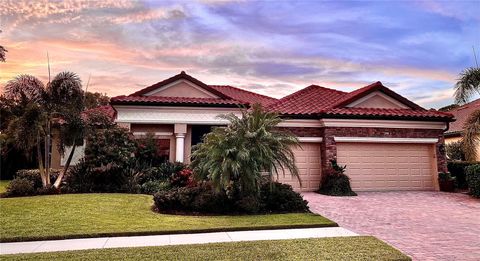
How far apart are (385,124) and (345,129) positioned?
2085 mm

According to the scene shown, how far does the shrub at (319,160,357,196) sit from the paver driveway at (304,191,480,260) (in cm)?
57

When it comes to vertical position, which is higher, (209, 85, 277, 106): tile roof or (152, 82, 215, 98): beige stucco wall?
(209, 85, 277, 106): tile roof

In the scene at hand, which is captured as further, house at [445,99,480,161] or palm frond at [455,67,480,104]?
house at [445,99,480,161]

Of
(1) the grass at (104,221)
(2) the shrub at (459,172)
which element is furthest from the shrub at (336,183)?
(2) the shrub at (459,172)

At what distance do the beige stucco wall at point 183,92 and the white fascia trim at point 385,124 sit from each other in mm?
6451

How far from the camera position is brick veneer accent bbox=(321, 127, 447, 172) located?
603 inches

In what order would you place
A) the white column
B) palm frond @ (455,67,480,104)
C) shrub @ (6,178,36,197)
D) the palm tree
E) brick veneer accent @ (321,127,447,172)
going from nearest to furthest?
shrub @ (6,178,36,197) < the palm tree < palm frond @ (455,67,480,104) < brick veneer accent @ (321,127,447,172) < the white column

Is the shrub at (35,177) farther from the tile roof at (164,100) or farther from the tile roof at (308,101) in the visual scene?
the tile roof at (308,101)

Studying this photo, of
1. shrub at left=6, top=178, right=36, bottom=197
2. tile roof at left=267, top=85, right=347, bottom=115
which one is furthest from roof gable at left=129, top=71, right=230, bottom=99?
shrub at left=6, top=178, right=36, bottom=197

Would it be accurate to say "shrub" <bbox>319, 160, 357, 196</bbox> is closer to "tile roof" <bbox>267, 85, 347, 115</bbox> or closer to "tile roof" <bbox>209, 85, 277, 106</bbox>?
"tile roof" <bbox>267, 85, 347, 115</bbox>

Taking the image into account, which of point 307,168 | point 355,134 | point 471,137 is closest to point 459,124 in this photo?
point 471,137

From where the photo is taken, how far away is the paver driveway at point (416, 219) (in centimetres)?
663

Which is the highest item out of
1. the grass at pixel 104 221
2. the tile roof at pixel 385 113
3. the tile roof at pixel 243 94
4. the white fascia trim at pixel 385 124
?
the tile roof at pixel 243 94

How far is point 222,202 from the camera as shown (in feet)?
32.6
